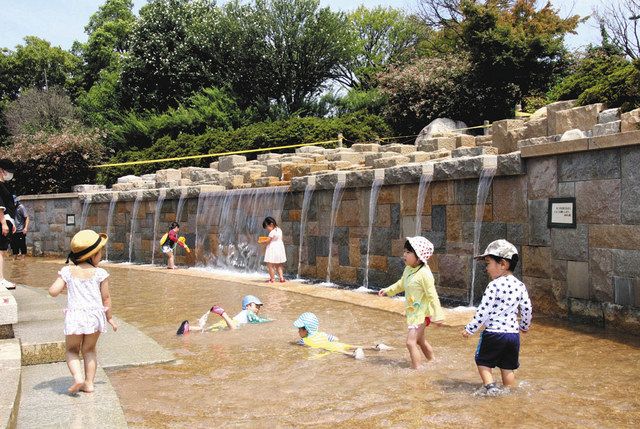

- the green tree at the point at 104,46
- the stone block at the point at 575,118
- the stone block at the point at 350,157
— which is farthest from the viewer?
the green tree at the point at 104,46

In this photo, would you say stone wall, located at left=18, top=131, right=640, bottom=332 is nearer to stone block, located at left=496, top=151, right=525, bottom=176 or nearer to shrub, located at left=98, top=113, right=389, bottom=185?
stone block, located at left=496, top=151, right=525, bottom=176

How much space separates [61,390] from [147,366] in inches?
42.7

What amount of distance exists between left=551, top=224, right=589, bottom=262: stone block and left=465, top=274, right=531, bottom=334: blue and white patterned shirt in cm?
284

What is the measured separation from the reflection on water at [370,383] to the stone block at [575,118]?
3.91 meters

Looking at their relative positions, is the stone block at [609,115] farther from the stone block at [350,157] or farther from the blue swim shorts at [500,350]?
the blue swim shorts at [500,350]

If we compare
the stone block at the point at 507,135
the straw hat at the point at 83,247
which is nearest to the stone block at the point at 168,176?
the stone block at the point at 507,135

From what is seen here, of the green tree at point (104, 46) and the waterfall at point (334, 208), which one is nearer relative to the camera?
the waterfall at point (334, 208)

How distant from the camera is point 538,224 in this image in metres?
7.93

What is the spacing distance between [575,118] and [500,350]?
6581 millimetres

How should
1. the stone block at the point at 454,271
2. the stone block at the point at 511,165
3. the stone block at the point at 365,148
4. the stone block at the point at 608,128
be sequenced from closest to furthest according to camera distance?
the stone block at the point at 511,165 < the stone block at the point at 608,128 < the stone block at the point at 454,271 < the stone block at the point at 365,148

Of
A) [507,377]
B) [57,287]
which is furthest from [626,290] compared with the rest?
[57,287]

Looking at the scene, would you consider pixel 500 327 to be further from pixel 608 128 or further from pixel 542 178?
pixel 608 128

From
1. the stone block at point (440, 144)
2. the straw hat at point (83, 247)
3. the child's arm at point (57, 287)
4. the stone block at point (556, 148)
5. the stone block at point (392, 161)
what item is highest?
the stone block at point (440, 144)

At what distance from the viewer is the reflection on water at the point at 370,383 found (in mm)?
4359
